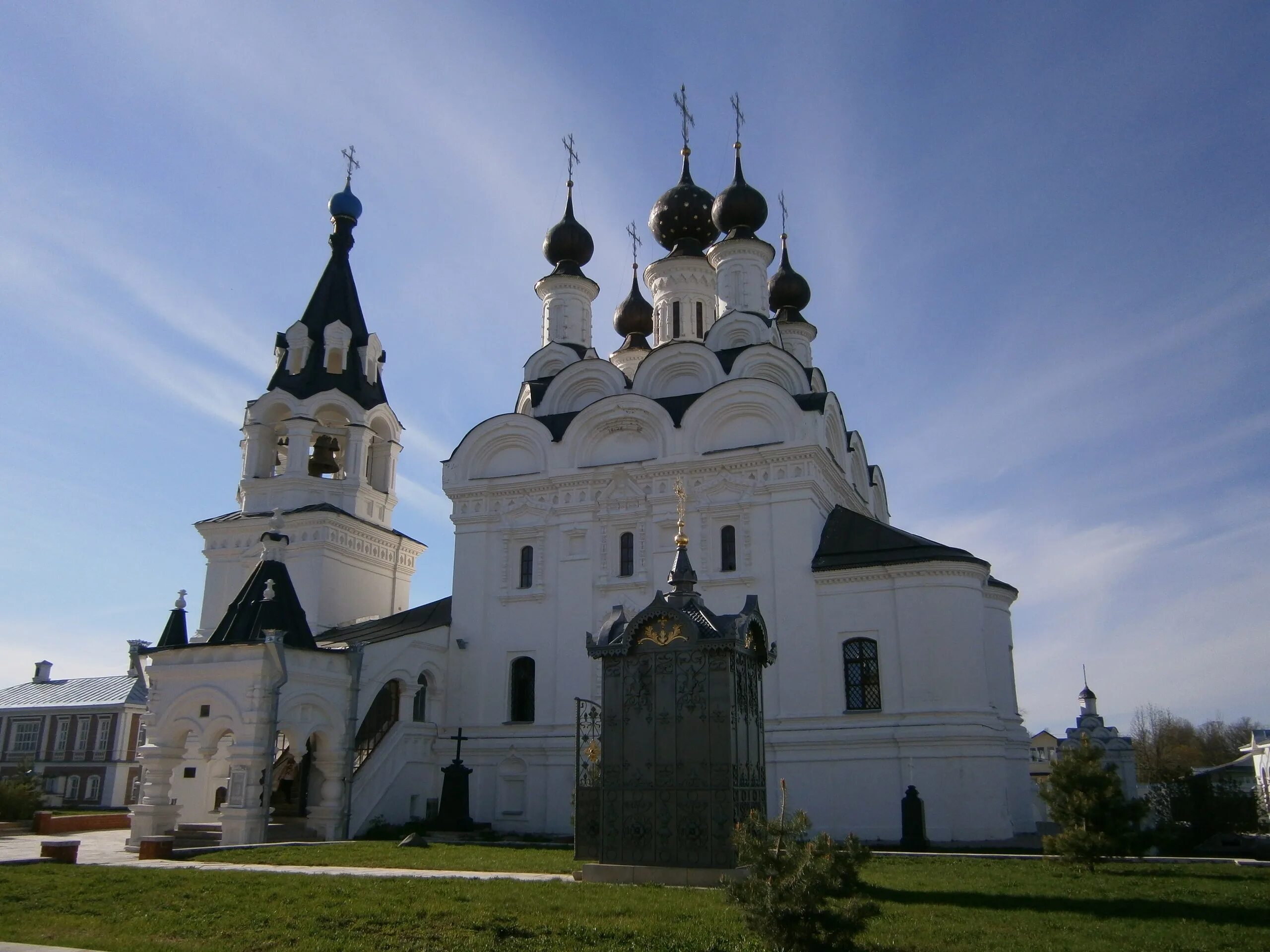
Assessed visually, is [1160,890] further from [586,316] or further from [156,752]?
[586,316]

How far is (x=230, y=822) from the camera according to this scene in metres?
15.5

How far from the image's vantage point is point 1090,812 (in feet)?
37.1

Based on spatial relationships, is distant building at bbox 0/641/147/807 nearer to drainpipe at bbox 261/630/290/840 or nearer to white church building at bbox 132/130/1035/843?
white church building at bbox 132/130/1035/843

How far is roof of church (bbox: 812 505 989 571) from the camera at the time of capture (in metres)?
18.0

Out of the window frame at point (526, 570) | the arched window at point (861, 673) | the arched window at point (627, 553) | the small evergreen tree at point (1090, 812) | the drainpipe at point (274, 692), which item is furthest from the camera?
the window frame at point (526, 570)

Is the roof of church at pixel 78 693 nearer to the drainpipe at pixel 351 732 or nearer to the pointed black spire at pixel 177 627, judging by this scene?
the pointed black spire at pixel 177 627

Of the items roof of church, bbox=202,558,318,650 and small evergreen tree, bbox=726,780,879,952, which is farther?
roof of church, bbox=202,558,318,650

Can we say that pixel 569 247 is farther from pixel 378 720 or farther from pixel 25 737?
pixel 25 737

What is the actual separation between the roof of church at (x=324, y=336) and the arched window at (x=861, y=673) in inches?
493

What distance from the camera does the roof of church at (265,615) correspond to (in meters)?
16.8

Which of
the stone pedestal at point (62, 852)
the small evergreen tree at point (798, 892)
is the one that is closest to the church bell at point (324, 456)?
the stone pedestal at point (62, 852)

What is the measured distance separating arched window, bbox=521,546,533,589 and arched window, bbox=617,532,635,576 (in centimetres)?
195

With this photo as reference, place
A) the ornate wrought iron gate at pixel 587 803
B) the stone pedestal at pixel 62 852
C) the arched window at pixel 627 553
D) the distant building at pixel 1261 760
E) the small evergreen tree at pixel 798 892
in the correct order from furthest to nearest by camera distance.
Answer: the distant building at pixel 1261 760 → the arched window at pixel 627 553 → the stone pedestal at pixel 62 852 → the ornate wrought iron gate at pixel 587 803 → the small evergreen tree at pixel 798 892

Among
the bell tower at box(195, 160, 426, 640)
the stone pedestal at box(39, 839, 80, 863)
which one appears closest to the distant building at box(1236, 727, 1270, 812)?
the bell tower at box(195, 160, 426, 640)
